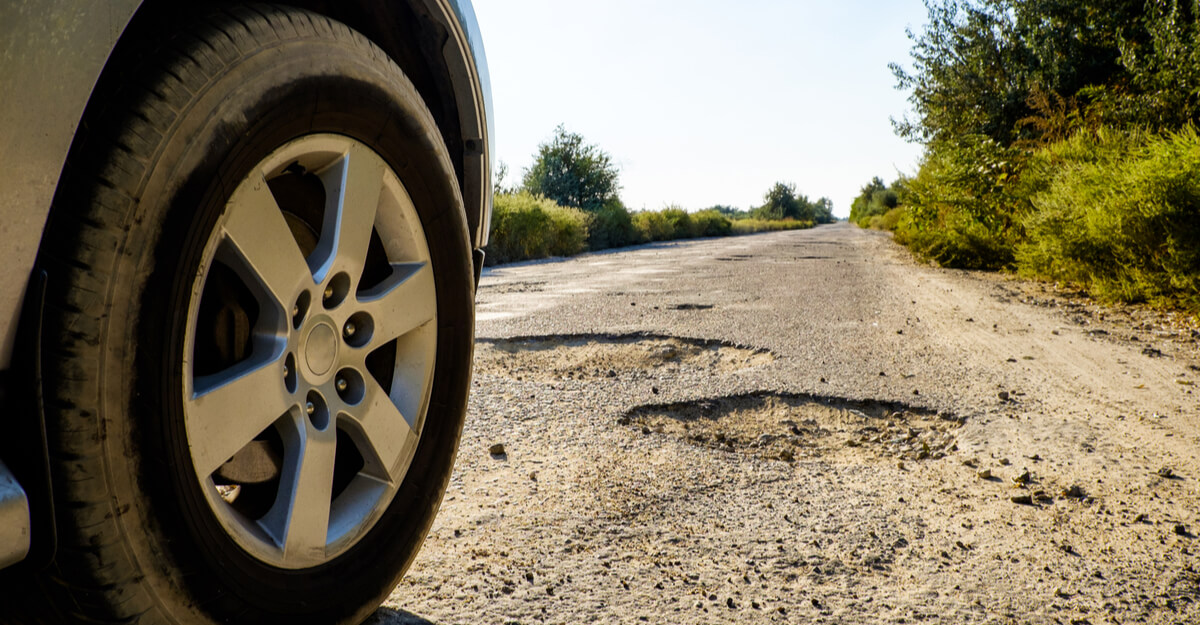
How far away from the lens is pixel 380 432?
4.68 ft

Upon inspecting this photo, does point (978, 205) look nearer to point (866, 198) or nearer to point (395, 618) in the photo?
point (395, 618)

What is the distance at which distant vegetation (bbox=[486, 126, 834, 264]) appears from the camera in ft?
52.3

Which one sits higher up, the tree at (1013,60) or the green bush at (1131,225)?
the tree at (1013,60)

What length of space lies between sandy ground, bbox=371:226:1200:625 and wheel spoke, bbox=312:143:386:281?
73cm

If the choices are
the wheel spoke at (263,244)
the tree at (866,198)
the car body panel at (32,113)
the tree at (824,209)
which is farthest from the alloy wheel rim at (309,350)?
the tree at (824,209)

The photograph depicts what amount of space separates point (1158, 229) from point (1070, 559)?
235 inches

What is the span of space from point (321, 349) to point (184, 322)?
1.00 ft

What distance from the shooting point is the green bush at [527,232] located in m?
15.4

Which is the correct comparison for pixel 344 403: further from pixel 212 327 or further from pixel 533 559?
pixel 533 559

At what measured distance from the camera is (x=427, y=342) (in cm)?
159

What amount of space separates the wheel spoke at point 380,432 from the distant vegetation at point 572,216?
43.5 ft

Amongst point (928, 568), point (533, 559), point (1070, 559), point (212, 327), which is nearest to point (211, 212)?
point (212, 327)

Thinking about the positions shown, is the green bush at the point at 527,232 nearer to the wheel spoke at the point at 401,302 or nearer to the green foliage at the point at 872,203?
the wheel spoke at the point at 401,302

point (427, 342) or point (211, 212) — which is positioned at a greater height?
point (211, 212)
